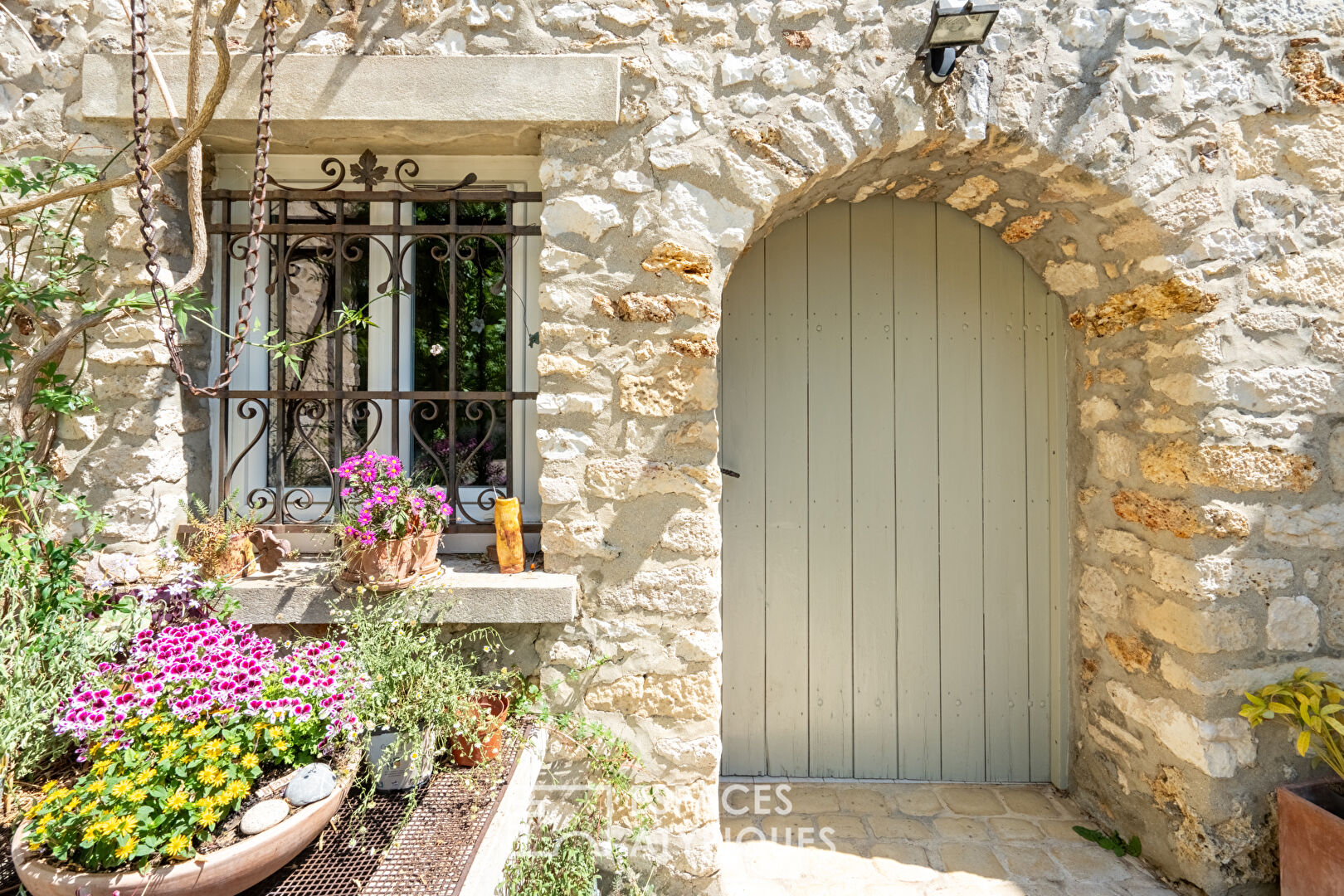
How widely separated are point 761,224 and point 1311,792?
238cm

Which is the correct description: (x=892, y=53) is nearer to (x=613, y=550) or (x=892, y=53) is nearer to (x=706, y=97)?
(x=706, y=97)

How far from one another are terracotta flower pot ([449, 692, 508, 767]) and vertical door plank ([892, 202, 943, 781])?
1.60m

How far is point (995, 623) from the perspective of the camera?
8.82ft

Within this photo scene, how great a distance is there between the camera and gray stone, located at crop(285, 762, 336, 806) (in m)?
1.46

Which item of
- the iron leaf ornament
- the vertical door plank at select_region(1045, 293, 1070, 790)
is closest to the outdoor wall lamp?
the vertical door plank at select_region(1045, 293, 1070, 790)

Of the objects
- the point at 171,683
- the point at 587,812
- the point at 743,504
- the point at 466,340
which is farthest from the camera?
the point at 743,504

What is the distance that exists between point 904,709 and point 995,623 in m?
0.50

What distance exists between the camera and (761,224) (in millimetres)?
2127

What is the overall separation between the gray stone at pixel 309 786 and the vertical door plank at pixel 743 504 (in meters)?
1.51

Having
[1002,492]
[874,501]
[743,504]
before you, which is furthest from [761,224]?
[1002,492]

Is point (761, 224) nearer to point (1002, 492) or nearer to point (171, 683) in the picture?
point (1002, 492)

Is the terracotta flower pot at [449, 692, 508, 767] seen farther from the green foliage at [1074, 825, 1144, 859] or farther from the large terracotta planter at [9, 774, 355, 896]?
the green foliage at [1074, 825, 1144, 859]

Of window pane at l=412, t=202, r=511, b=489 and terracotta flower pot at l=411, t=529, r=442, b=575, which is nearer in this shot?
terracotta flower pot at l=411, t=529, r=442, b=575

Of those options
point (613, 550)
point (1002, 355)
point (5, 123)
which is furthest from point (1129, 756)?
point (5, 123)
